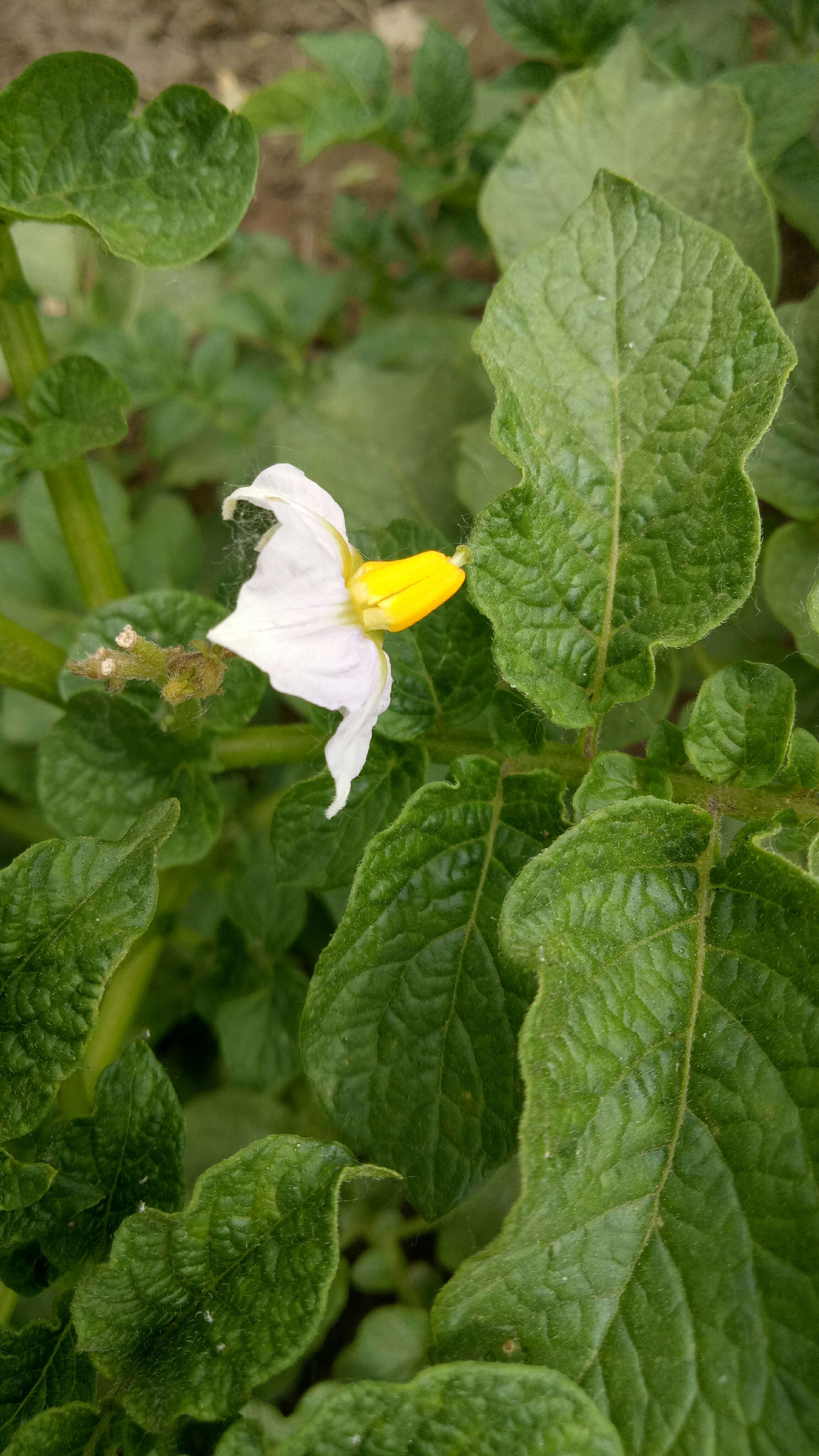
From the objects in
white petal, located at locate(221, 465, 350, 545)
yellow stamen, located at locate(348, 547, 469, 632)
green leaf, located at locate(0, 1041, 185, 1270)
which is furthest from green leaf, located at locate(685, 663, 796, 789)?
green leaf, located at locate(0, 1041, 185, 1270)

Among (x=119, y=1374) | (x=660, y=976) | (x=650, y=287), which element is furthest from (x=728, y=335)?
(x=119, y=1374)

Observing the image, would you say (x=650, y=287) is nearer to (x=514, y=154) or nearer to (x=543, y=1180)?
(x=514, y=154)

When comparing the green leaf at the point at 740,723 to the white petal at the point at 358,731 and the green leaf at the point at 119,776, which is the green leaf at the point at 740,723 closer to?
the white petal at the point at 358,731

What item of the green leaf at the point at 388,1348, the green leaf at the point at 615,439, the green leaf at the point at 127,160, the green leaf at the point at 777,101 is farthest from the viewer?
the green leaf at the point at 777,101

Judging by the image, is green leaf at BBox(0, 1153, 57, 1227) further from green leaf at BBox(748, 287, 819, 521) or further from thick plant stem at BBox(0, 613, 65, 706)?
green leaf at BBox(748, 287, 819, 521)

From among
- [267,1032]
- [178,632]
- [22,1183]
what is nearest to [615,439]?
[178,632]

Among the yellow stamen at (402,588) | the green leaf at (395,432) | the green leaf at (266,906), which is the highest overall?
the yellow stamen at (402,588)

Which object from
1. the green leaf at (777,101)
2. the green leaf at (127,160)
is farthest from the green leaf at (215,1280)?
the green leaf at (777,101)
